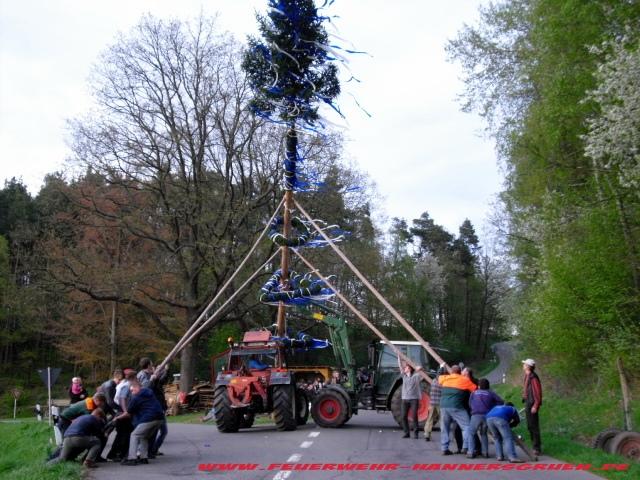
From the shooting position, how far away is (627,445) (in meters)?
12.1

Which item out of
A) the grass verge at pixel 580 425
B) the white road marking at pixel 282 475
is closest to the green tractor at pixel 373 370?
the grass verge at pixel 580 425

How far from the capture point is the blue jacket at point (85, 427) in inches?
433

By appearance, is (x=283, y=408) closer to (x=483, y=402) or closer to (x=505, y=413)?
(x=483, y=402)

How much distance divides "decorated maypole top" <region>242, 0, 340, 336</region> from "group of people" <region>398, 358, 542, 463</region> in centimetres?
794

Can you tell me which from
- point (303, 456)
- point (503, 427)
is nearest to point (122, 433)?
point (303, 456)

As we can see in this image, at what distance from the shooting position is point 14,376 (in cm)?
5381

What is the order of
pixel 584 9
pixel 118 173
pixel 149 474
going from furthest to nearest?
pixel 118 173
pixel 584 9
pixel 149 474

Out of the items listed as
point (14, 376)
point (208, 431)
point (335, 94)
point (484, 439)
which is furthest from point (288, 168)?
point (14, 376)

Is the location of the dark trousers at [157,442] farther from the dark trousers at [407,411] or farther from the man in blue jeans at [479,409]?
the dark trousers at [407,411]

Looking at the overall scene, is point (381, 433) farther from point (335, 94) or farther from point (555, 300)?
point (335, 94)

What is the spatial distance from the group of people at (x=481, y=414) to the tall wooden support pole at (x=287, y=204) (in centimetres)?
750

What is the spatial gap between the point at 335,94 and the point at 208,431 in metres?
9.91

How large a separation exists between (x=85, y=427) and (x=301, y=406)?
8322mm

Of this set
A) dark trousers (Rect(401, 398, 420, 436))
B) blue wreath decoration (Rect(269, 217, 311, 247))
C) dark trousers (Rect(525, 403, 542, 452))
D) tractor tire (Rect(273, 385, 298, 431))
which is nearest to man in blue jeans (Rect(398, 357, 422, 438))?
dark trousers (Rect(401, 398, 420, 436))
